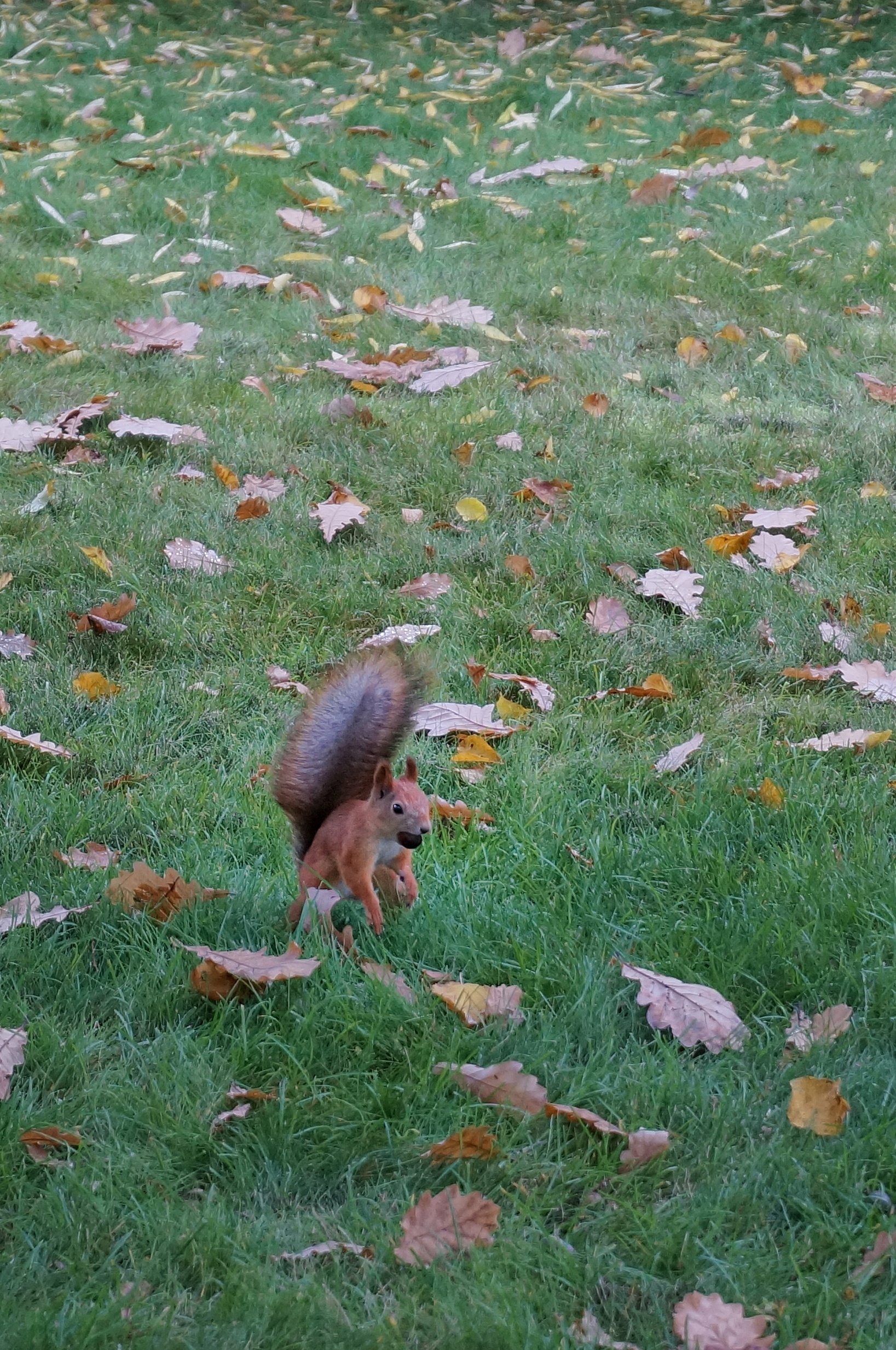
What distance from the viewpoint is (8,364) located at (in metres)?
4.73

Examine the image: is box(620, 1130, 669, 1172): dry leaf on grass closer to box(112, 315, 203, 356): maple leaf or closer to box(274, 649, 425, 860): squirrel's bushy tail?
box(274, 649, 425, 860): squirrel's bushy tail

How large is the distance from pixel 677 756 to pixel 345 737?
864 mm

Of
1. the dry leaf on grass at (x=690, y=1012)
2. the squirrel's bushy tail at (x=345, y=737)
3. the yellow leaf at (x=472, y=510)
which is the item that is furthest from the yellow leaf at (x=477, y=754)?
the yellow leaf at (x=472, y=510)

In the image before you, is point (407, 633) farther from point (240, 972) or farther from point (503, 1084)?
point (503, 1084)

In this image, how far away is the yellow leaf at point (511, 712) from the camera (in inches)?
120

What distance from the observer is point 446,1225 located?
1734 millimetres

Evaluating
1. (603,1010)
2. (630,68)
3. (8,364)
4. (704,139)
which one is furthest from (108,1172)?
(630,68)

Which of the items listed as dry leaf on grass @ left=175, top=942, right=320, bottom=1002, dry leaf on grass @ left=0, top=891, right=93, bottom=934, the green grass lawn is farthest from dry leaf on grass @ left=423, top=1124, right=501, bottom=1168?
dry leaf on grass @ left=0, top=891, right=93, bottom=934

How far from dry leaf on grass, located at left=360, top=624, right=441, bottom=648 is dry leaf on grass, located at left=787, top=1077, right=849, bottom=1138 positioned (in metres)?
1.62

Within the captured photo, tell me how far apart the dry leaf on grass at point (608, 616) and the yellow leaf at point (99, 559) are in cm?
128

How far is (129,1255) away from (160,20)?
10.2m

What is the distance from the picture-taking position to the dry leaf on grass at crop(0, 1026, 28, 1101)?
1946 mm

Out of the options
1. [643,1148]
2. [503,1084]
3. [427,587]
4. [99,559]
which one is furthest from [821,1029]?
[99,559]

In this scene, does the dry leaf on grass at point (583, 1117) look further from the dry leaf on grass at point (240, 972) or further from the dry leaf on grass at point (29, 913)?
the dry leaf on grass at point (29, 913)
